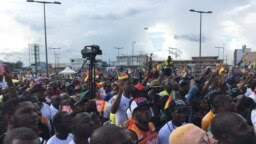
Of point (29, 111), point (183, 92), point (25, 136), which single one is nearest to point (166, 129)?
point (29, 111)

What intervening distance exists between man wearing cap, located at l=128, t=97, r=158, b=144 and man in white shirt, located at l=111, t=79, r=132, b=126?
5.25ft

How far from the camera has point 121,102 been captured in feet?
23.1

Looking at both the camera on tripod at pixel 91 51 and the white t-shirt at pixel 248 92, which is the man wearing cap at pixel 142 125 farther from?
the white t-shirt at pixel 248 92

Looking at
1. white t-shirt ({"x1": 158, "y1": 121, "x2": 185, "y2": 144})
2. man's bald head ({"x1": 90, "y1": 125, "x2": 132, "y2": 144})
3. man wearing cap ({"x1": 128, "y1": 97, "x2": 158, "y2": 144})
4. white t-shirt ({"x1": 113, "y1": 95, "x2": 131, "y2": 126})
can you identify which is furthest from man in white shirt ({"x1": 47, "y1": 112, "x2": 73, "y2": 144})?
man's bald head ({"x1": 90, "y1": 125, "x2": 132, "y2": 144})

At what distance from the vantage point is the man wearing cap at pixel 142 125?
16.0 ft

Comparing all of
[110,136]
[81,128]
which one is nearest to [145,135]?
[81,128]

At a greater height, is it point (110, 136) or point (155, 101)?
point (110, 136)

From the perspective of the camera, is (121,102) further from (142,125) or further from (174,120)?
(142,125)

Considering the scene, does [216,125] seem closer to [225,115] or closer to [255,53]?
[225,115]

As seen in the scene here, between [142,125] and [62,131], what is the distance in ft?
Answer: 3.22

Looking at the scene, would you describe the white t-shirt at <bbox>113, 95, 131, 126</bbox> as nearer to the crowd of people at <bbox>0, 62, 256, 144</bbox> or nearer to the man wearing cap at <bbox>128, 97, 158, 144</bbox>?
the crowd of people at <bbox>0, 62, 256, 144</bbox>

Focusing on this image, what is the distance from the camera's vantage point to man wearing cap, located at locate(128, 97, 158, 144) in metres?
4.88

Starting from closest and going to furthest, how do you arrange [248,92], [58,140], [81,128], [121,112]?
[81,128], [58,140], [121,112], [248,92]

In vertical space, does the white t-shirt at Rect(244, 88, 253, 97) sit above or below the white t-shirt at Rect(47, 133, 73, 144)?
above
